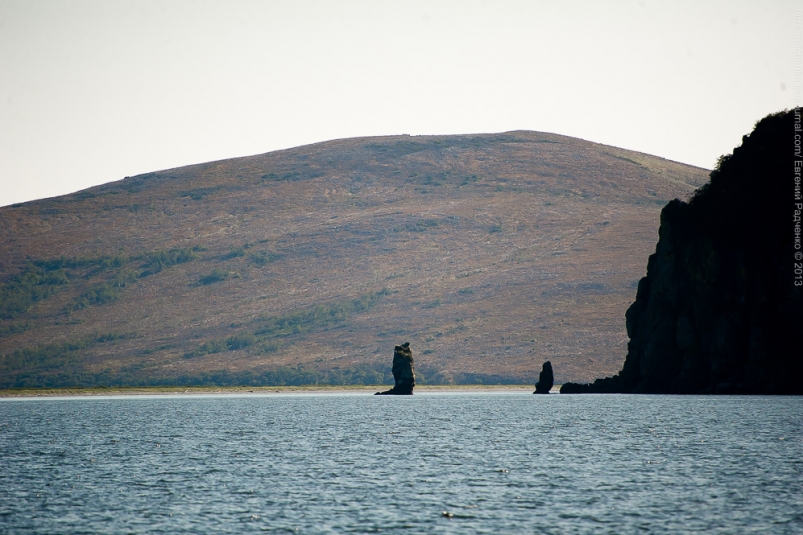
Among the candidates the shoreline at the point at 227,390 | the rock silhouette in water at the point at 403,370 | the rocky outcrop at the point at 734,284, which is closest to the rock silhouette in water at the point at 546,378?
the rock silhouette in water at the point at 403,370

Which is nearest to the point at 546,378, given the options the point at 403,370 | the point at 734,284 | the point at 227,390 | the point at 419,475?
the point at 403,370

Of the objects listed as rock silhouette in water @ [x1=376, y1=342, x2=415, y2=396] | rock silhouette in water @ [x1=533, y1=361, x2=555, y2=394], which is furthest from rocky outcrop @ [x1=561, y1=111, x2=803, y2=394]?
rock silhouette in water @ [x1=376, y1=342, x2=415, y2=396]

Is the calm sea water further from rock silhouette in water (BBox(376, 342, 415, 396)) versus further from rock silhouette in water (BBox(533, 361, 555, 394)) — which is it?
rock silhouette in water (BBox(533, 361, 555, 394))

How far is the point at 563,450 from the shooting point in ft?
186

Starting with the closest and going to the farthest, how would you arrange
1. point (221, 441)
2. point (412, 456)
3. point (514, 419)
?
point (412, 456)
point (221, 441)
point (514, 419)

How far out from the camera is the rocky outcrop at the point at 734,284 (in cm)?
9681

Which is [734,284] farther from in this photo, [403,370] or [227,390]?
[227,390]

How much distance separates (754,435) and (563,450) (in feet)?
44.9

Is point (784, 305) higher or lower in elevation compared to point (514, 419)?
higher

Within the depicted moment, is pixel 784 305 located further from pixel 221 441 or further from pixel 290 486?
pixel 290 486

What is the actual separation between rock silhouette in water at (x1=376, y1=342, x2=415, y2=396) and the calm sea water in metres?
54.0

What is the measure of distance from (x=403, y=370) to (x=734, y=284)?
181 feet

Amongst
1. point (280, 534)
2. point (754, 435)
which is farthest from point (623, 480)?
point (754, 435)

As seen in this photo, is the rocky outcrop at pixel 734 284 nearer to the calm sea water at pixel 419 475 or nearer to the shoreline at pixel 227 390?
the calm sea water at pixel 419 475
